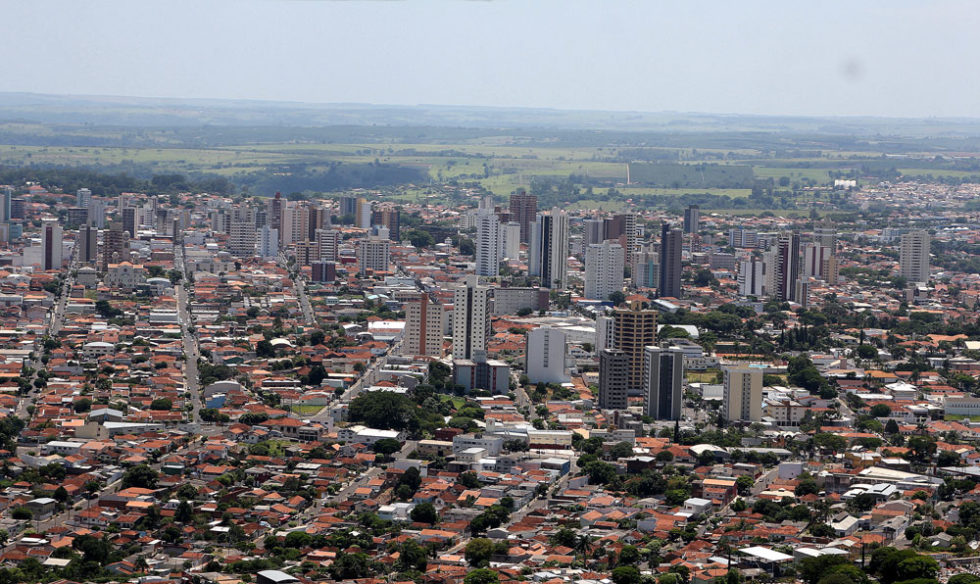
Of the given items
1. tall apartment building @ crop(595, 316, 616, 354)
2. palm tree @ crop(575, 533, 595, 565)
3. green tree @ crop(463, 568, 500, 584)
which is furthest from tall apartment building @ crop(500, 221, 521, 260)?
green tree @ crop(463, 568, 500, 584)

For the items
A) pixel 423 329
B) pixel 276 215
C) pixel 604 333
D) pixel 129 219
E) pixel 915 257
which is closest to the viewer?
pixel 423 329

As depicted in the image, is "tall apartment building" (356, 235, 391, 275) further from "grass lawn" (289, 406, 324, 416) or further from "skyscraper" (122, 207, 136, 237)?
"grass lawn" (289, 406, 324, 416)

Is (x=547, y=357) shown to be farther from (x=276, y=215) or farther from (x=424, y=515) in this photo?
(x=276, y=215)

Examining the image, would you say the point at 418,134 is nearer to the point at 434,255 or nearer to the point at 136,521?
the point at 434,255

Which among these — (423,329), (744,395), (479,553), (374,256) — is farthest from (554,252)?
(479,553)

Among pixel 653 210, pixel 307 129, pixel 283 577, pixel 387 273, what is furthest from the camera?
pixel 307 129

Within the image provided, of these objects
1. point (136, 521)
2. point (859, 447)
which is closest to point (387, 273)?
point (859, 447)
